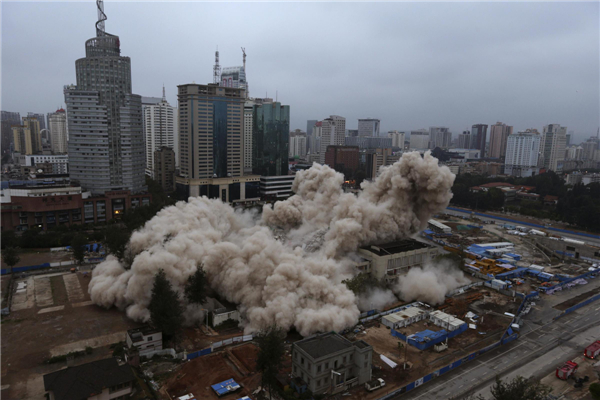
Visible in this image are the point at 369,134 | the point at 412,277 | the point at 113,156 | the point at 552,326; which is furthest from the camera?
the point at 369,134

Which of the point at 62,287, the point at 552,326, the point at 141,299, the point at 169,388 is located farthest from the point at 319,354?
the point at 62,287

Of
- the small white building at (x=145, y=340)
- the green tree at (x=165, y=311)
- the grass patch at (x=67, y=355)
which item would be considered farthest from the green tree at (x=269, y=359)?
the grass patch at (x=67, y=355)

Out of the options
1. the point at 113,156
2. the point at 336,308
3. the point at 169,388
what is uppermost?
the point at 113,156

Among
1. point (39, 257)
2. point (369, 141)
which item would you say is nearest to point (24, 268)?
point (39, 257)

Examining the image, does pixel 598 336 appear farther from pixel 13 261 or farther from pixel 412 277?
pixel 13 261

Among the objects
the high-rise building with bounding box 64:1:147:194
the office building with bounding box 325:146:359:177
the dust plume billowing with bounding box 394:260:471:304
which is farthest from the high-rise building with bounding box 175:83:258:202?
the office building with bounding box 325:146:359:177

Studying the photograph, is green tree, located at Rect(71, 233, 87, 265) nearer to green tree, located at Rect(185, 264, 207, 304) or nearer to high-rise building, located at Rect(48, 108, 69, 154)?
green tree, located at Rect(185, 264, 207, 304)

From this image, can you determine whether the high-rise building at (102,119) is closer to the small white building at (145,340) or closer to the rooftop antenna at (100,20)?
the rooftop antenna at (100,20)
